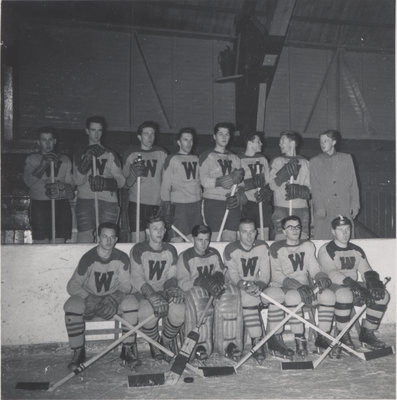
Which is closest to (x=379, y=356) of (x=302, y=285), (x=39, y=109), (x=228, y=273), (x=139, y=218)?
(x=302, y=285)

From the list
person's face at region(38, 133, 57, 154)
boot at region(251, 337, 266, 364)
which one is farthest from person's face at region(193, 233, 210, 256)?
person's face at region(38, 133, 57, 154)

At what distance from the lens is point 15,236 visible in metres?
5.92

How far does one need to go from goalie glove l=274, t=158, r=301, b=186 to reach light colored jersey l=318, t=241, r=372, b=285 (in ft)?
2.51

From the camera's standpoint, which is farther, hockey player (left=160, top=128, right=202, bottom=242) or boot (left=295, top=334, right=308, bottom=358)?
hockey player (left=160, top=128, right=202, bottom=242)

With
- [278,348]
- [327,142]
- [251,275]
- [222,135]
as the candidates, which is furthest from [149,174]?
[278,348]

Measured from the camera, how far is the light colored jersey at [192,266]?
11.0 ft

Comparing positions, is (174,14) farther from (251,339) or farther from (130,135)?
(251,339)

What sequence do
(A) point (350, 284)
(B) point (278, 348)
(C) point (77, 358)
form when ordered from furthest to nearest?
(A) point (350, 284) → (B) point (278, 348) → (C) point (77, 358)

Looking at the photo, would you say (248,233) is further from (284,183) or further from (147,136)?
(147,136)

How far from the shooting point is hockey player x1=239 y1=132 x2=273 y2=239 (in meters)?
4.07

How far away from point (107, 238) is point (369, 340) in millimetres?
2282

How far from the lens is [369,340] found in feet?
11.2

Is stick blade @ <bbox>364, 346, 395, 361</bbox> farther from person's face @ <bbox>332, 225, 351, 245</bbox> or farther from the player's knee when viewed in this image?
the player's knee

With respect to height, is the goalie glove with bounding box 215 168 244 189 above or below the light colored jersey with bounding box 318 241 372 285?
above
